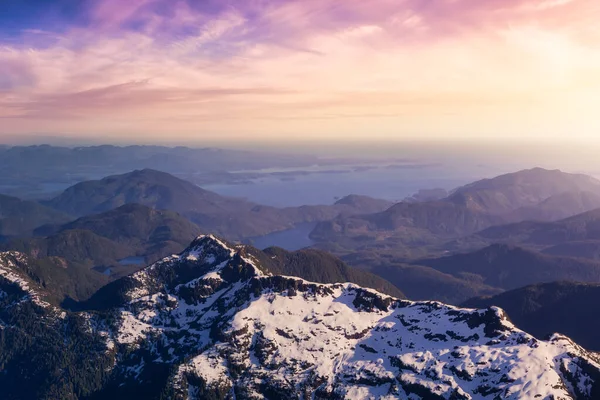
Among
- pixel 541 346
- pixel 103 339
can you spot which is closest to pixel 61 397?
pixel 103 339

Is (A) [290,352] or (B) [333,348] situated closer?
(A) [290,352]

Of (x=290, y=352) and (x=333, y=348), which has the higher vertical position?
(x=333, y=348)

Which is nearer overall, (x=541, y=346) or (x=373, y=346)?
(x=541, y=346)

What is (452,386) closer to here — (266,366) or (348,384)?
(348,384)

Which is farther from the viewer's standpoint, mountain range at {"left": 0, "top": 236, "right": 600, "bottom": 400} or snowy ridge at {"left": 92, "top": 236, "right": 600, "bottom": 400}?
mountain range at {"left": 0, "top": 236, "right": 600, "bottom": 400}
